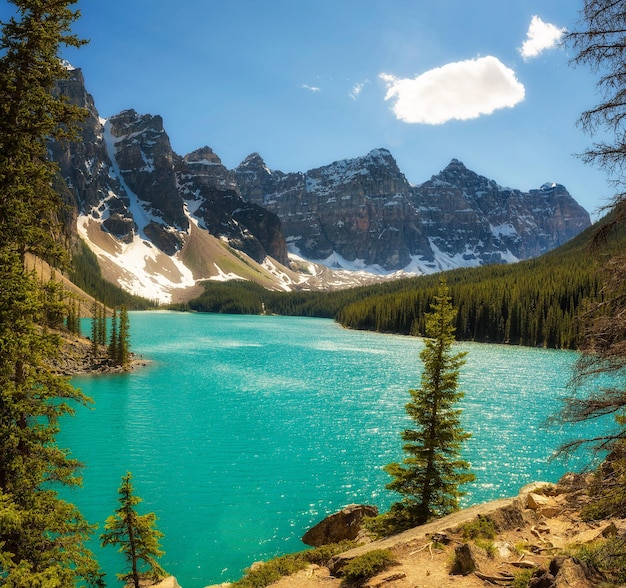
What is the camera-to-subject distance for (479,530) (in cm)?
1427

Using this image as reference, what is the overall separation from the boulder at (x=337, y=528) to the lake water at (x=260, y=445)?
1042 millimetres

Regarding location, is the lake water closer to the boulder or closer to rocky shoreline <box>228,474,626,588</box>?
the boulder

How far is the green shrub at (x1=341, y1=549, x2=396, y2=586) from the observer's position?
1245cm

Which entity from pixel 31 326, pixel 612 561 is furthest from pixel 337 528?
pixel 31 326

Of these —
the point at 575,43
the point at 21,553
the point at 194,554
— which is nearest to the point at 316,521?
the point at 194,554

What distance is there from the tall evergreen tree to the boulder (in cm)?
1227

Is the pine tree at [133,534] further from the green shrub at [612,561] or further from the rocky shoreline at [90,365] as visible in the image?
the rocky shoreline at [90,365]

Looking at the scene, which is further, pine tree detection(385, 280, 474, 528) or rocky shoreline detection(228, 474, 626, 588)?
pine tree detection(385, 280, 474, 528)

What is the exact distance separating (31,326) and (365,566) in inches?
451

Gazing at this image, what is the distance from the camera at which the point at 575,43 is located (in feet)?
32.3

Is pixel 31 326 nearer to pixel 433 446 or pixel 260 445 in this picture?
pixel 433 446

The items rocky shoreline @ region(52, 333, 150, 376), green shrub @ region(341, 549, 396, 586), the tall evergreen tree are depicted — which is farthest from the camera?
rocky shoreline @ region(52, 333, 150, 376)

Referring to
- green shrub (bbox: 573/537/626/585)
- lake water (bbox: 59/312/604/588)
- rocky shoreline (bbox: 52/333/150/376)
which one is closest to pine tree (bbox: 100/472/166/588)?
lake water (bbox: 59/312/604/588)

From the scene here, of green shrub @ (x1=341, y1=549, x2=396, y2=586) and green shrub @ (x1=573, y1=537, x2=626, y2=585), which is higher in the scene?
green shrub @ (x1=573, y1=537, x2=626, y2=585)
